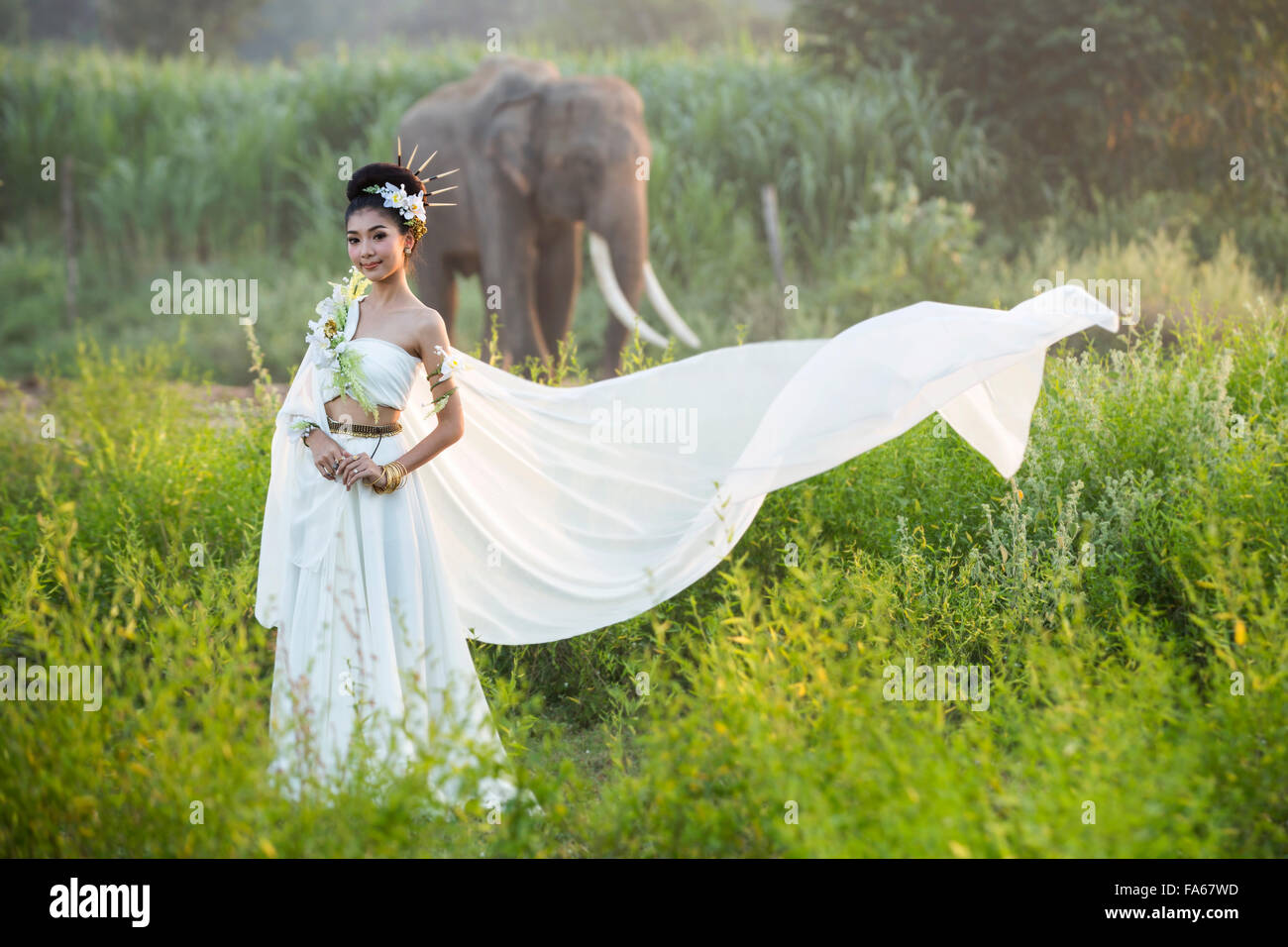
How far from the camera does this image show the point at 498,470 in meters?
4.45

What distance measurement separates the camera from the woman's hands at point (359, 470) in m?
3.52

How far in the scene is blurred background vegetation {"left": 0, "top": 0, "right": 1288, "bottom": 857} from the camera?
9.56 feet

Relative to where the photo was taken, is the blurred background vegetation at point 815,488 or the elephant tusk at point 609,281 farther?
the elephant tusk at point 609,281

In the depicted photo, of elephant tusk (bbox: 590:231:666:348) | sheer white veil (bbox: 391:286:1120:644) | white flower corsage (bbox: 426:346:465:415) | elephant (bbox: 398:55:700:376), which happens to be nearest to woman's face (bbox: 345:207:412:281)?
white flower corsage (bbox: 426:346:465:415)

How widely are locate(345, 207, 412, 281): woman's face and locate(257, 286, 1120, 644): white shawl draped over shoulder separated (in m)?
0.41

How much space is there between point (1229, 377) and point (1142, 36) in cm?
1169

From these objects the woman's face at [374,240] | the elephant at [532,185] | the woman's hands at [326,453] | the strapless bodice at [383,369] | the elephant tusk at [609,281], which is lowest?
the woman's hands at [326,453]

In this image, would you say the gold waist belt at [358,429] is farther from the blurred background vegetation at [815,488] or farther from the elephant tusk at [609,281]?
the elephant tusk at [609,281]

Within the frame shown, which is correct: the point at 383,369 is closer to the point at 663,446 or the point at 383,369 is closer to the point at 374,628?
the point at 374,628

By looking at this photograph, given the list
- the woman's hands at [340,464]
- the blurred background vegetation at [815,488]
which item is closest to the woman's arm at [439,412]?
the woman's hands at [340,464]

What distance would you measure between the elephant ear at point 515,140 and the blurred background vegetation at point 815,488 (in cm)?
308

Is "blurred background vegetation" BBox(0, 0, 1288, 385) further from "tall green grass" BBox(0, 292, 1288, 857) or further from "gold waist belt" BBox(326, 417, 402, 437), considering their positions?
"gold waist belt" BBox(326, 417, 402, 437)
